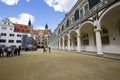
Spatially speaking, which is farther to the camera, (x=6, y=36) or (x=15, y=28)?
(x=15, y=28)

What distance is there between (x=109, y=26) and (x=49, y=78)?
12.3 metres

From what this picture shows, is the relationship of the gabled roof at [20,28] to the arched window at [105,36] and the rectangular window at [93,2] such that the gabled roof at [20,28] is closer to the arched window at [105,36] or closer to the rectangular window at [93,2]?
the rectangular window at [93,2]

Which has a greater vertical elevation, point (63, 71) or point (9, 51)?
point (9, 51)

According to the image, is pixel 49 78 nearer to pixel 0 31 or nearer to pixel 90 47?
pixel 90 47

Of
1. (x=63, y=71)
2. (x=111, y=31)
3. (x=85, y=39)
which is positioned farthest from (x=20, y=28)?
(x=63, y=71)

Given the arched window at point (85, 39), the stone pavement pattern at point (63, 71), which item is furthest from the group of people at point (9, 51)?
the arched window at point (85, 39)

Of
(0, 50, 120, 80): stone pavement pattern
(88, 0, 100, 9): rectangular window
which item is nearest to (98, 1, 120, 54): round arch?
(88, 0, 100, 9): rectangular window

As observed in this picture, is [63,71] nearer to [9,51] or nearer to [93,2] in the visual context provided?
[93,2]

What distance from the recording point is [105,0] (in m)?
10.4

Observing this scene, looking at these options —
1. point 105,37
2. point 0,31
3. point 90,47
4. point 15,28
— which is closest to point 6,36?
point 0,31

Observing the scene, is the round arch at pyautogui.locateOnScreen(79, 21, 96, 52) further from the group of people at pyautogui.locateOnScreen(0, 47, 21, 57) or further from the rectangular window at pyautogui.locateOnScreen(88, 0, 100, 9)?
the group of people at pyautogui.locateOnScreen(0, 47, 21, 57)

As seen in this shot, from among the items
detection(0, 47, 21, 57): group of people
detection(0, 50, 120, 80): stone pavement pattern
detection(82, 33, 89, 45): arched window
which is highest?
detection(82, 33, 89, 45): arched window

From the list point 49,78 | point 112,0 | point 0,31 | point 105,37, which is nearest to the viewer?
point 49,78

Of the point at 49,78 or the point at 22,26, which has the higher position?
the point at 22,26
